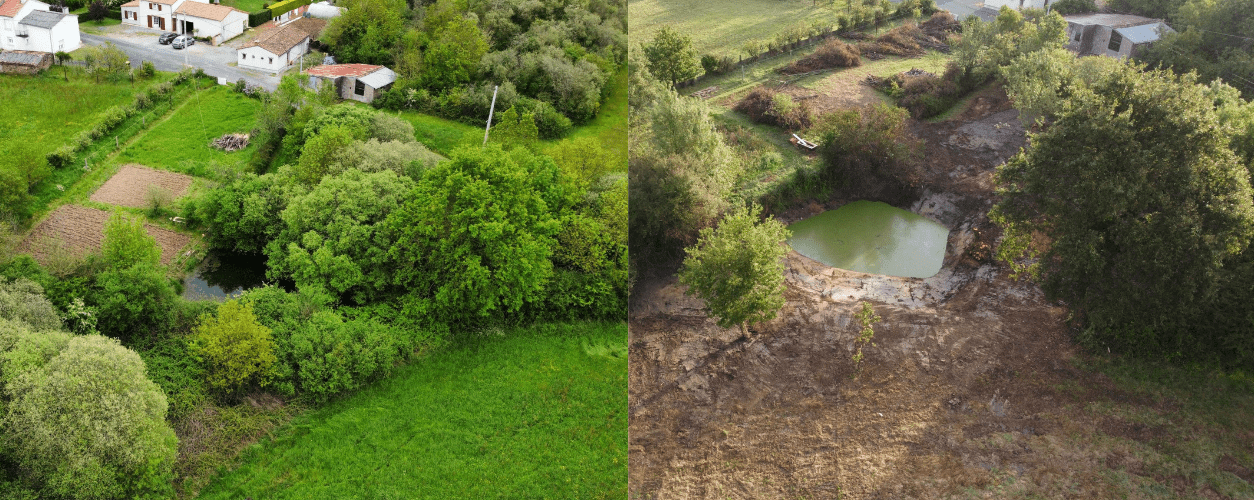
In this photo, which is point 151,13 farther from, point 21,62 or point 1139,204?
point 1139,204

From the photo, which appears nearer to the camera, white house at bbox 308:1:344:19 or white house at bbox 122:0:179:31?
white house at bbox 122:0:179:31

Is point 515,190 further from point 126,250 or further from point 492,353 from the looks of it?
point 126,250

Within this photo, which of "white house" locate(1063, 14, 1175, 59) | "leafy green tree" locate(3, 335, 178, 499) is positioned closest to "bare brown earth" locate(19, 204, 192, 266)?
"leafy green tree" locate(3, 335, 178, 499)

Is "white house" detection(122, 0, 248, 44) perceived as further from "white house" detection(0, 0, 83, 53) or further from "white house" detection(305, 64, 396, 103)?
"white house" detection(305, 64, 396, 103)

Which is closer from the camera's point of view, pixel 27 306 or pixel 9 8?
pixel 27 306

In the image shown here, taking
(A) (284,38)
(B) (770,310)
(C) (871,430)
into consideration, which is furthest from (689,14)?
(A) (284,38)

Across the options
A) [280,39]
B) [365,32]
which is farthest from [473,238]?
[280,39]

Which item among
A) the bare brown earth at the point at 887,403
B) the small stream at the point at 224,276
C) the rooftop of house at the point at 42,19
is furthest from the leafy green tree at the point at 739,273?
the rooftop of house at the point at 42,19
